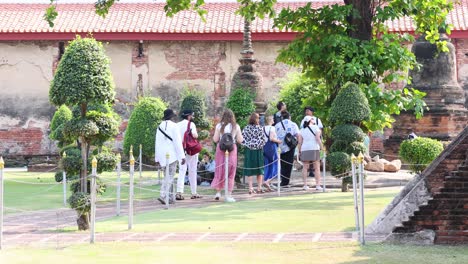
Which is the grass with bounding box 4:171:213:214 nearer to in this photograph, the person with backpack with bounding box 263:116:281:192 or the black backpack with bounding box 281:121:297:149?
the person with backpack with bounding box 263:116:281:192

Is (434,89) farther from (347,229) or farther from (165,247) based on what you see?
(165,247)

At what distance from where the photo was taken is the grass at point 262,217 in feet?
35.7

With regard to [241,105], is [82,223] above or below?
below

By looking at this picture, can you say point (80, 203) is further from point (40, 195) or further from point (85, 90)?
point (40, 195)

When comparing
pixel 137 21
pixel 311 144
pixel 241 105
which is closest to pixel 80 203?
pixel 311 144

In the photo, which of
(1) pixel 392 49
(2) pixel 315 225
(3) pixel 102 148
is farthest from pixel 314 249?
(1) pixel 392 49

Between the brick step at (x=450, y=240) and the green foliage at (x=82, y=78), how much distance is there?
4.41 meters

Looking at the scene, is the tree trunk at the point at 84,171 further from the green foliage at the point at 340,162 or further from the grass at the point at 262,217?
the green foliage at the point at 340,162

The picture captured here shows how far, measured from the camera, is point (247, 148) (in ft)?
51.9

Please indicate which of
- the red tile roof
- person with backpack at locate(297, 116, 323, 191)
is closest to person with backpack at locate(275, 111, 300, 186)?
person with backpack at locate(297, 116, 323, 191)

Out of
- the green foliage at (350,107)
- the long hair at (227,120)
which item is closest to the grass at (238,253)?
the long hair at (227,120)

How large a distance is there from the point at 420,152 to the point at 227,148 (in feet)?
12.0

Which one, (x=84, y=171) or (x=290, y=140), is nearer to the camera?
(x=84, y=171)

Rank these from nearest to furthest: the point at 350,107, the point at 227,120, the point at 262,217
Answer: the point at 262,217 → the point at 227,120 → the point at 350,107
